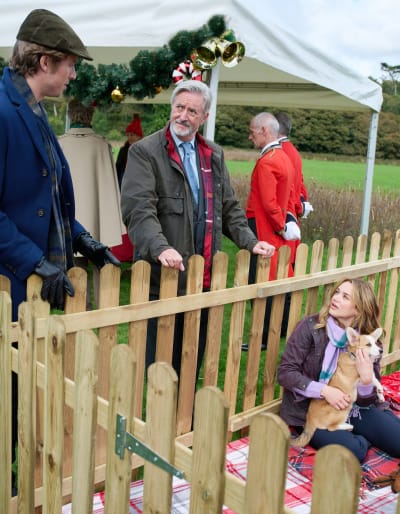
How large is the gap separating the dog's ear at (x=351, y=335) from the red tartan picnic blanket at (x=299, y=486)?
575mm

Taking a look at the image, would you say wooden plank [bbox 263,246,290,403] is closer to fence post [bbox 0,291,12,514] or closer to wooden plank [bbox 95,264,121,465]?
wooden plank [bbox 95,264,121,465]

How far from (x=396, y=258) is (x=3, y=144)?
292cm

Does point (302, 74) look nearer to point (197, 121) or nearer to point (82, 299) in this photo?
point (197, 121)

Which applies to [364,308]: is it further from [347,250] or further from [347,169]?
[347,169]

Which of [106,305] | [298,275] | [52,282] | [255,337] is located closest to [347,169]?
[298,275]

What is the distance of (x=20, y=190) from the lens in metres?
2.08

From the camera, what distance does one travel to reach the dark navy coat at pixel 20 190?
79.2 inches

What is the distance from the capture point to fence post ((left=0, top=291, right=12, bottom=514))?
191cm

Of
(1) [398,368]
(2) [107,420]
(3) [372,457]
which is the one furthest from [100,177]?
(2) [107,420]

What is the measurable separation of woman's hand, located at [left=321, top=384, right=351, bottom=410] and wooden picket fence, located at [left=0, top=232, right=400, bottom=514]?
0.49m

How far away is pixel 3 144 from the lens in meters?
2.01

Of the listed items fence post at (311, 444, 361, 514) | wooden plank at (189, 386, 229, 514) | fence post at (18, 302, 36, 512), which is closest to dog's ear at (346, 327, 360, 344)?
fence post at (18, 302, 36, 512)

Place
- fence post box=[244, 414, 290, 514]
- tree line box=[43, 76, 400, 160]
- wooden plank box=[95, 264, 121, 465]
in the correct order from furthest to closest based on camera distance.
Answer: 1. tree line box=[43, 76, 400, 160]
2. wooden plank box=[95, 264, 121, 465]
3. fence post box=[244, 414, 290, 514]

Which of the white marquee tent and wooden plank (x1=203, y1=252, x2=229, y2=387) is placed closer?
wooden plank (x1=203, y1=252, x2=229, y2=387)
